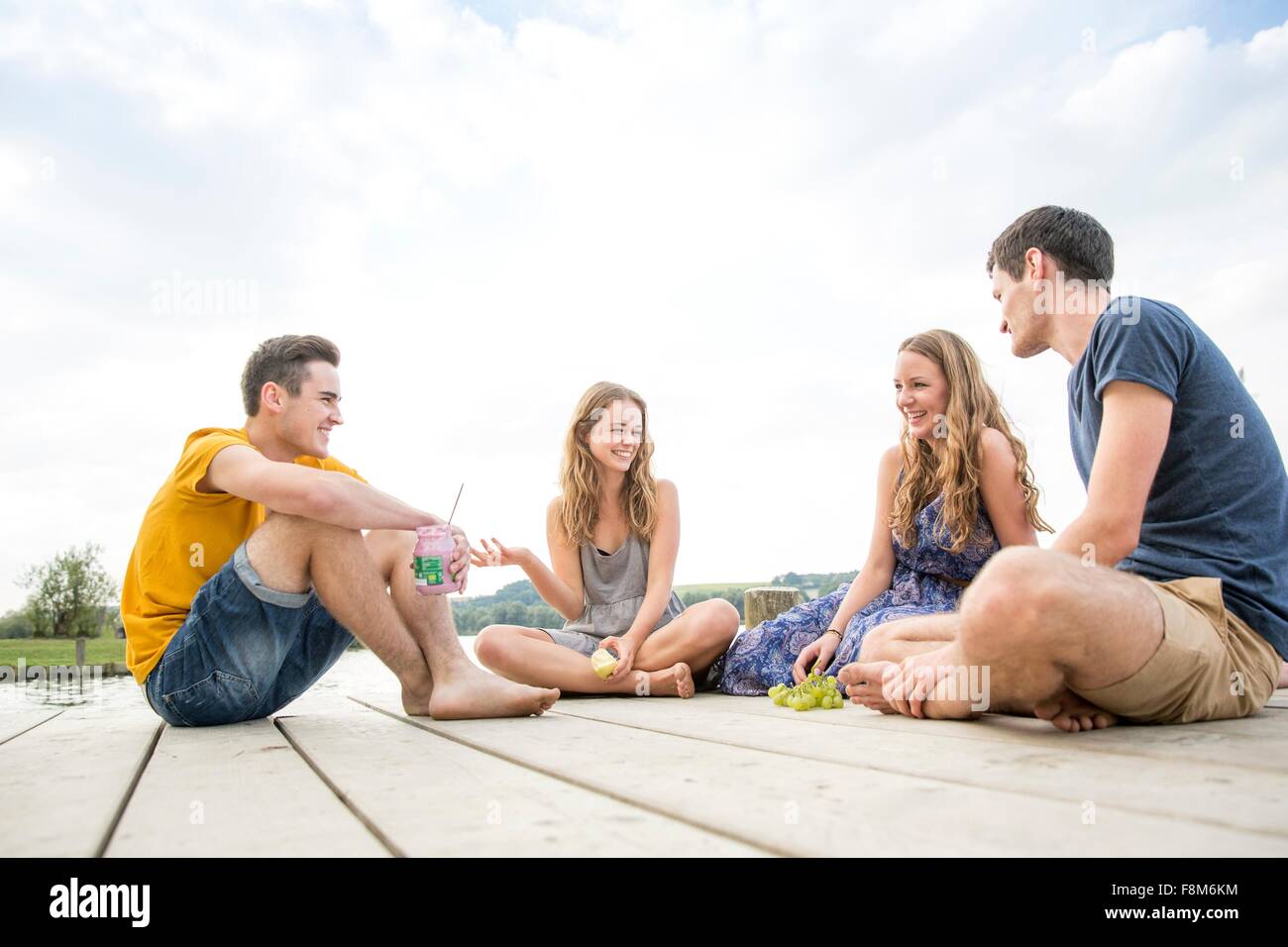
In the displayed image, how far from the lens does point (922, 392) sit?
312 centimetres

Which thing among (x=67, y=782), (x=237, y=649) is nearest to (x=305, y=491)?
(x=237, y=649)

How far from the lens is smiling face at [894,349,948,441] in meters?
3.12

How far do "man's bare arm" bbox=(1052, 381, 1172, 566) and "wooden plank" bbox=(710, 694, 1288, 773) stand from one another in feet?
1.19

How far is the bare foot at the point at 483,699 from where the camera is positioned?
2459 mm

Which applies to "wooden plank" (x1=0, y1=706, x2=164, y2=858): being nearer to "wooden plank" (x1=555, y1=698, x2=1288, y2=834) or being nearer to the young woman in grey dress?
"wooden plank" (x1=555, y1=698, x2=1288, y2=834)

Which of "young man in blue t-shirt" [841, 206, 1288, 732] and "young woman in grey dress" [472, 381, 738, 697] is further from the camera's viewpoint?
"young woman in grey dress" [472, 381, 738, 697]

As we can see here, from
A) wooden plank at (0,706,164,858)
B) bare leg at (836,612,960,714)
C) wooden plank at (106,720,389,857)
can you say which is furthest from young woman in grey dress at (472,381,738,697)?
wooden plank at (106,720,389,857)

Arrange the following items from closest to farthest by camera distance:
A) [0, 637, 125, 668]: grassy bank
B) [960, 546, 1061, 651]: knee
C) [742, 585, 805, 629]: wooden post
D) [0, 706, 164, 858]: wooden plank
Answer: [0, 706, 164, 858]: wooden plank < [960, 546, 1061, 651]: knee < [742, 585, 805, 629]: wooden post < [0, 637, 125, 668]: grassy bank

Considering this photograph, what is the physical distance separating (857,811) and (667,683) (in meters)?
2.25

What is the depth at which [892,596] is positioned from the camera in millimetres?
3205

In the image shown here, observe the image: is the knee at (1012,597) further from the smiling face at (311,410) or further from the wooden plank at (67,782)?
the smiling face at (311,410)

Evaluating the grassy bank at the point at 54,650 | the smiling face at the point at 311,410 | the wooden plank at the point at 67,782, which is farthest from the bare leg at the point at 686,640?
the grassy bank at the point at 54,650

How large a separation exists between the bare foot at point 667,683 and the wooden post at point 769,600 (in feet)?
7.04

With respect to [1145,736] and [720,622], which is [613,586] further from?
[1145,736]
